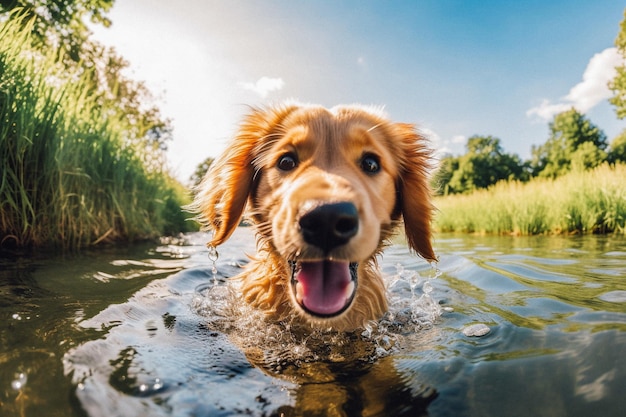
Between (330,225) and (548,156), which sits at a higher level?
(548,156)

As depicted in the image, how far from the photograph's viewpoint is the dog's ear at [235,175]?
3191 mm

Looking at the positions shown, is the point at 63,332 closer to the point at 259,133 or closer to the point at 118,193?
the point at 259,133

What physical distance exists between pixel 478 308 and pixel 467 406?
1636 mm

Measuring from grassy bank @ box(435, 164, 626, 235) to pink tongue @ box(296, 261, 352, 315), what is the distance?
8302 millimetres

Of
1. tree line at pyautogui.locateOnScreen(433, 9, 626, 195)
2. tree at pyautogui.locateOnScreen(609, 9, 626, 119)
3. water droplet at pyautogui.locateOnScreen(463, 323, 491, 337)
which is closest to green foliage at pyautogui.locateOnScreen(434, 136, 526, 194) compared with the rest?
tree line at pyautogui.locateOnScreen(433, 9, 626, 195)

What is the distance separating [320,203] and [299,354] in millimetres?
953

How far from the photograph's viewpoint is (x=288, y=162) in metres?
2.78

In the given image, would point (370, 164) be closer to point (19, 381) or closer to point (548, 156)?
point (19, 381)

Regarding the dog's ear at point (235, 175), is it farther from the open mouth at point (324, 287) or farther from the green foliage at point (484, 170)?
the green foliage at point (484, 170)

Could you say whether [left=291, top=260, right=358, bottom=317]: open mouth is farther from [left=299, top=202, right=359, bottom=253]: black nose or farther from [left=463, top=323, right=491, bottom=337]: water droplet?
[left=463, top=323, right=491, bottom=337]: water droplet

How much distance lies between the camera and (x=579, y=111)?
2076 inches

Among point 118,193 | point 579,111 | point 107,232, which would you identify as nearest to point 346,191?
point 107,232

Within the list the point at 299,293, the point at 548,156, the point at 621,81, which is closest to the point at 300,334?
the point at 299,293

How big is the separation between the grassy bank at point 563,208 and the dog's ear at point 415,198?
7.02 metres
